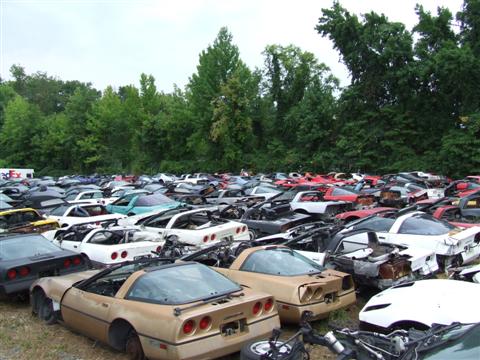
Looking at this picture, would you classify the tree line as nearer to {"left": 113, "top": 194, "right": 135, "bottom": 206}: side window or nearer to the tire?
{"left": 113, "top": 194, "right": 135, "bottom": 206}: side window

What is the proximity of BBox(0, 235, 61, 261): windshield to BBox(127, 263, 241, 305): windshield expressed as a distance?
3969mm

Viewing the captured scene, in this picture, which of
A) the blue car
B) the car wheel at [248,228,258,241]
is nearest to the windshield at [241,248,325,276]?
the car wheel at [248,228,258,241]

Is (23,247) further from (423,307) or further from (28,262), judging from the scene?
(423,307)

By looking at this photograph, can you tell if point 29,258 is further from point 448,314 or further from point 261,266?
point 448,314

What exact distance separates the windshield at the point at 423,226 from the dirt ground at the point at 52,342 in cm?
221

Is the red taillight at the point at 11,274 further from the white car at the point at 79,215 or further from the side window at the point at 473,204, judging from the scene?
the side window at the point at 473,204

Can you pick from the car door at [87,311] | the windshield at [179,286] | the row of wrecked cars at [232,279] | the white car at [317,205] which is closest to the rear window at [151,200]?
the row of wrecked cars at [232,279]

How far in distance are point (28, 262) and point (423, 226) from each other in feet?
24.0

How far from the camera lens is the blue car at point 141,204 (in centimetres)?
1722

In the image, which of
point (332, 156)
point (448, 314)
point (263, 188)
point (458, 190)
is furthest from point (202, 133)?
point (448, 314)

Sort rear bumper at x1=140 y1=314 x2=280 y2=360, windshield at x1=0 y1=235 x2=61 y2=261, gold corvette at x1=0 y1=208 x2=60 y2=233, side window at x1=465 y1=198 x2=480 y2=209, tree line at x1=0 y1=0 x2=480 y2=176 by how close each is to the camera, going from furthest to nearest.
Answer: tree line at x1=0 y1=0 x2=480 y2=176 → side window at x1=465 y1=198 x2=480 y2=209 → gold corvette at x1=0 y1=208 x2=60 y2=233 → windshield at x1=0 y1=235 x2=61 y2=261 → rear bumper at x1=140 y1=314 x2=280 y2=360

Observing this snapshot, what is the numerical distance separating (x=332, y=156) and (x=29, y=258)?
36280 mm

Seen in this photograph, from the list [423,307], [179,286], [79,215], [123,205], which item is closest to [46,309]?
[179,286]

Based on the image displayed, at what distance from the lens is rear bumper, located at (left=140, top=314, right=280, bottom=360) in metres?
5.12
